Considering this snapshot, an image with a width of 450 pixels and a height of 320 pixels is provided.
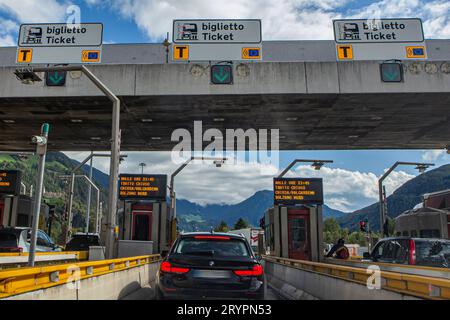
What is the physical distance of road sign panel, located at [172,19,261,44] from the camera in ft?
61.0

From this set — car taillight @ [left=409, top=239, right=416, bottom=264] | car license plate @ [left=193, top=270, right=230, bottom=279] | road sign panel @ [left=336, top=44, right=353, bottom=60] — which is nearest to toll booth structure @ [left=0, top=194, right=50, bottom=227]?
road sign panel @ [left=336, top=44, right=353, bottom=60]

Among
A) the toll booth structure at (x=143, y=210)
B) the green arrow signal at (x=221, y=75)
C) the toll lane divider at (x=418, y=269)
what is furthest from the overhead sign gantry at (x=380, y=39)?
the toll lane divider at (x=418, y=269)

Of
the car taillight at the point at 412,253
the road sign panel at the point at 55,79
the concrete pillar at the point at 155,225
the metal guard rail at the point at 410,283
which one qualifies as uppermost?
the road sign panel at the point at 55,79

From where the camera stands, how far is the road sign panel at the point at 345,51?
18766mm

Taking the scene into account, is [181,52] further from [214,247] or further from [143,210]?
[214,247]

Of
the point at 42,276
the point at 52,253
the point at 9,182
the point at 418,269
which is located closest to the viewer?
the point at 42,276

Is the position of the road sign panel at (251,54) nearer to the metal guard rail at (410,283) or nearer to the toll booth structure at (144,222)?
the toll booth structure at (144,222)

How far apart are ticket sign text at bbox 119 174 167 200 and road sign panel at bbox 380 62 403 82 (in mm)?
11229

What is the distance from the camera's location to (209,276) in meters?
6.63

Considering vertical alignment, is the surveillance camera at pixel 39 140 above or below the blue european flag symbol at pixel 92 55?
below

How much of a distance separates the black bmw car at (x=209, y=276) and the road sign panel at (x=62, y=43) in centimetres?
1383

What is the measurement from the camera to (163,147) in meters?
30.3

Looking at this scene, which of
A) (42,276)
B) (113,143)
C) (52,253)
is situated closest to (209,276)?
(42,276)

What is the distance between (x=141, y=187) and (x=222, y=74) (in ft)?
23.2
